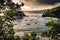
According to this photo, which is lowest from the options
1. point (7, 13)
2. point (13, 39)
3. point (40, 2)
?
point (40, 2)

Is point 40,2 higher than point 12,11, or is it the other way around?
point 12,11

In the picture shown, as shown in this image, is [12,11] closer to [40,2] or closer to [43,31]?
[43,31]

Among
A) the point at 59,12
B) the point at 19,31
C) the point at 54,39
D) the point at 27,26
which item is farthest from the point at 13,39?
the point at 59,12

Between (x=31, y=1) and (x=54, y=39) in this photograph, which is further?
(x=31, y=1)

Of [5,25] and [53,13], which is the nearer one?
[5,25]

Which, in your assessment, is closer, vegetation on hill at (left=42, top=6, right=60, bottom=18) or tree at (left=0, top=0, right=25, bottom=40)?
tree at (left=0, top=0, right=25, bottom=40)

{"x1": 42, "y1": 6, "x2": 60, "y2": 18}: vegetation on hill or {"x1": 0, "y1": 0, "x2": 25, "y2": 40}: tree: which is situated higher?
{"x1": 0, "y1": 0, "x2": 25, "y2": 40}: tree

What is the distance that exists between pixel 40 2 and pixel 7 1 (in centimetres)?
2542

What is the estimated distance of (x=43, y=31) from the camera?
680 inches

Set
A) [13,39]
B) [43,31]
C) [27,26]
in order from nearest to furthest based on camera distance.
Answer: [13,39] < [43,31] < [27,26]

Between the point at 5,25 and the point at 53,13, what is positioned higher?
the point at 5,25

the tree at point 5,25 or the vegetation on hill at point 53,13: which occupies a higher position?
the tree at point 5,25

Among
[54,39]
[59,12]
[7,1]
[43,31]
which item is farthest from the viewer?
[59,12]

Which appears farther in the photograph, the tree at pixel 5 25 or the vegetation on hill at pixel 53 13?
the vegetation on hill at pixel 53 13
